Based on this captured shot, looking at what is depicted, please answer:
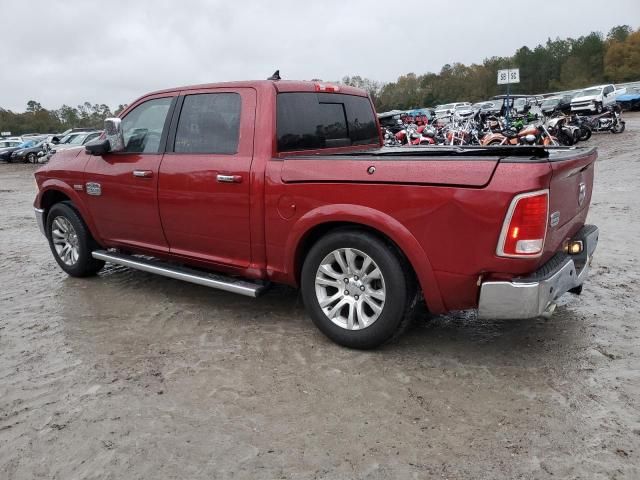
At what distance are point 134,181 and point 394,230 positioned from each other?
2.54m

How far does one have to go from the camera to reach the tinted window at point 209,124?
13.7 ft

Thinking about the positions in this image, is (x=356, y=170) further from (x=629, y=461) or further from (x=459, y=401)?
(x=629, y=461)

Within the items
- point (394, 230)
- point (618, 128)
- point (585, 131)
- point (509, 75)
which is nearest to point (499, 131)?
point (509, 75)

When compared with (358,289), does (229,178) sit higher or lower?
higher

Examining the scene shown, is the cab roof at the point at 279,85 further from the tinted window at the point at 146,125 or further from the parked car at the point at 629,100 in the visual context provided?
the parked car at the point at 629,100

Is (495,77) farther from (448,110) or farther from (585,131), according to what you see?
(585,131)

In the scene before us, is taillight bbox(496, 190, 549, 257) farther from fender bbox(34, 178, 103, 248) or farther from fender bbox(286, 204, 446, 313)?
fender bbox(34, 178, 103, 248)

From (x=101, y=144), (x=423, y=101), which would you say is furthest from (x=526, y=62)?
(x=101, y=144)

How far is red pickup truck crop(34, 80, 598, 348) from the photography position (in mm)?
3086

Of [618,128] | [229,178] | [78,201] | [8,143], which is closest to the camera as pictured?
[229,178]

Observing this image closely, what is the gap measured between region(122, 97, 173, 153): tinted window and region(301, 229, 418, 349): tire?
190cm

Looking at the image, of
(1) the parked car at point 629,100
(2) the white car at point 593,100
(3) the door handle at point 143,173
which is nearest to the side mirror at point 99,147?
(3) the door handle at point 143,173

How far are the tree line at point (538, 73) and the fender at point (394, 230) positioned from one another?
86.4m

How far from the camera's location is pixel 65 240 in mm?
5785
